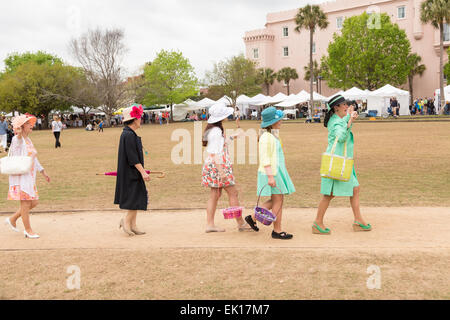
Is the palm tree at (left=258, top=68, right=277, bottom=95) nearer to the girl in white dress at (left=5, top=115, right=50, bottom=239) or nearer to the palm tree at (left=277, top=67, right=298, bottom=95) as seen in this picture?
the palm tree at (left=277, top=67, right=298, bottom=95)

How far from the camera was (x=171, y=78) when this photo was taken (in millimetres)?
67625

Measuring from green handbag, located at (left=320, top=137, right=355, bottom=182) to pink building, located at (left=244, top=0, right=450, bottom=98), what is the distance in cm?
5848

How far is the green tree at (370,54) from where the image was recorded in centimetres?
5527

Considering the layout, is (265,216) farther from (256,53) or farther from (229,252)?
(256,53)

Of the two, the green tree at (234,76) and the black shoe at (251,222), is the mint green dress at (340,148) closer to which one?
the black shoe at (251,222)

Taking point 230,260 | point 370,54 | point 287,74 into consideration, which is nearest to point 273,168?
point 230,260

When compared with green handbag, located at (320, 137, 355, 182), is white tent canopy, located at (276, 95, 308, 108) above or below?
above

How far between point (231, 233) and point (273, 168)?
3.71 feet

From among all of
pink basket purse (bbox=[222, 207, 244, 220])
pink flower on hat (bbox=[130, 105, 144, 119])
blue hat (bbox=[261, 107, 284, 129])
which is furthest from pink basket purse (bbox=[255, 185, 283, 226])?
pink flower on hat (bbox=[130, 105, 144, 119])

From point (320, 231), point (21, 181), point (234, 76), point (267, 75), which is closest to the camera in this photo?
point (320, 231)

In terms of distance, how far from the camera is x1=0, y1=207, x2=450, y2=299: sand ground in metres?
4.01

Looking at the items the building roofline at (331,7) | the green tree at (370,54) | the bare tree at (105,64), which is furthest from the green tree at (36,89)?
the green tree at (370,54)

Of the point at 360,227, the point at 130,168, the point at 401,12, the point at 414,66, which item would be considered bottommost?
the point at 360,227

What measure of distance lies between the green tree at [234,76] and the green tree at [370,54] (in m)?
13.4
